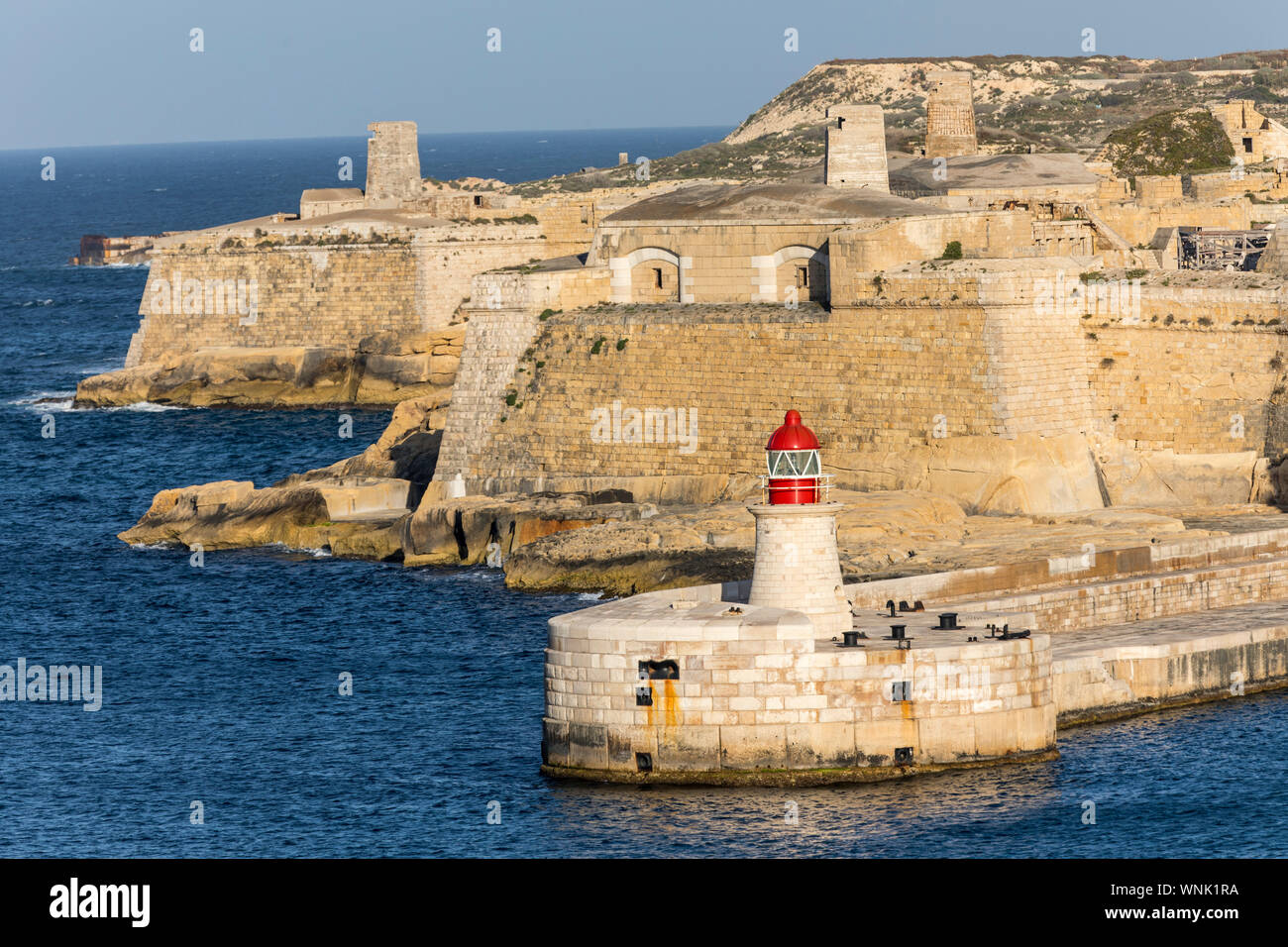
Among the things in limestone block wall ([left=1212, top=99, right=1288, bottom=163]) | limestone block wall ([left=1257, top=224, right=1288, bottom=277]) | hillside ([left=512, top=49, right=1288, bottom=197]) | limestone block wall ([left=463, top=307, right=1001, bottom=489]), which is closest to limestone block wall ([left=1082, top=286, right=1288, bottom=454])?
limestone block wall ([left=1257, top=224, right=1288, bottom=277])

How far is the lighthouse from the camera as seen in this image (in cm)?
2617

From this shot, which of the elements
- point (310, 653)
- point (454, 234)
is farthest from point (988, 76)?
point (310, 653)

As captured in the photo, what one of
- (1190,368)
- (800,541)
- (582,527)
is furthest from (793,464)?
(1190,368)

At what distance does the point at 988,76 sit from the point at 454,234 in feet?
186

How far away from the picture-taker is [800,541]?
26375 millimetres

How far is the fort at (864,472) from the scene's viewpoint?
25672 mm

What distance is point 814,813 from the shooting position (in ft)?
81.3

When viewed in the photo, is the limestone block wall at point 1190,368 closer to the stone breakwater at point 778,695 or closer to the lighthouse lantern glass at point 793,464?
the stone breakwater at point 778,695

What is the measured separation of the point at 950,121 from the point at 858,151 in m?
16.1

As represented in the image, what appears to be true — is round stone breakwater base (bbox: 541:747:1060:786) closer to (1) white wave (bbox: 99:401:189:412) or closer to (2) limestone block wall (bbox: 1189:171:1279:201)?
(2) limestone block wall (bbox: 1189:171:1279:201)

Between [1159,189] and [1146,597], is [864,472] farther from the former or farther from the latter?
[1159,189]

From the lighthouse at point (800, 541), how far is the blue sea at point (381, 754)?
2190 millimetres

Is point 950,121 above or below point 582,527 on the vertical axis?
above
